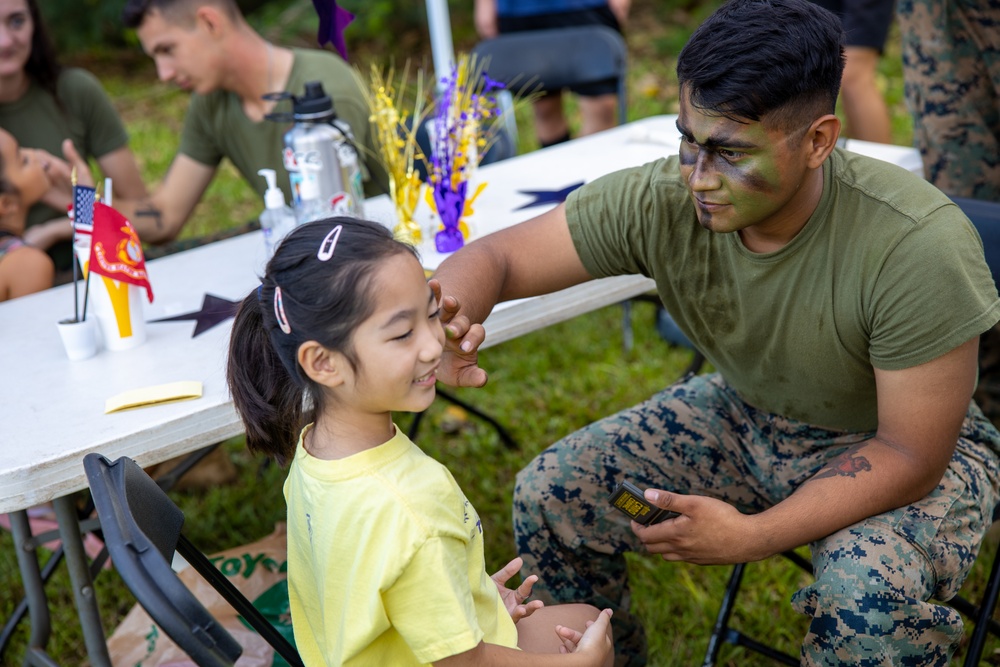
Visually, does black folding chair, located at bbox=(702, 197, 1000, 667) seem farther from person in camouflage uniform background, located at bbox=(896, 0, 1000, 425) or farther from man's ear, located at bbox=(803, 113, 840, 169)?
person in camouflage uniform background, located at bbox=(896, 0, 1000, 425)

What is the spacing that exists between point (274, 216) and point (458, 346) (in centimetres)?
80

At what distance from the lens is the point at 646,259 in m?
2.04

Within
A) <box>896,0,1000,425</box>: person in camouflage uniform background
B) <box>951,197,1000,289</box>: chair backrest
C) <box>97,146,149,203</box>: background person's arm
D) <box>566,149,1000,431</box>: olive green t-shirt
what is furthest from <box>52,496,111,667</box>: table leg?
<box>896,0,1000,425</box>: person in camouflage uniform background

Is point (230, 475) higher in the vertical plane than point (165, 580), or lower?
lower

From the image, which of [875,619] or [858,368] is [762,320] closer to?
[858,368]

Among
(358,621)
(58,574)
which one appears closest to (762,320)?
(358,621)

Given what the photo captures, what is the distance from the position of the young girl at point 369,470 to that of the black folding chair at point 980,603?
0.77 metres

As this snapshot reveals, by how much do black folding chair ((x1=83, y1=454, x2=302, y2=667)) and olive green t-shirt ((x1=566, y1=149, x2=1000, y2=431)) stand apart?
0.98 metres

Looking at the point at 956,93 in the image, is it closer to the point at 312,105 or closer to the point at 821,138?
the point at 821,138

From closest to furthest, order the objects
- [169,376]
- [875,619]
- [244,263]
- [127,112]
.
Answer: [875,619] → [169,376] → [244,263] → [127,112]

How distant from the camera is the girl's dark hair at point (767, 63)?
164 cm

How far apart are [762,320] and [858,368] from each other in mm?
195

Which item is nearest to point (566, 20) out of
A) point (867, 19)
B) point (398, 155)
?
point (867, 19)

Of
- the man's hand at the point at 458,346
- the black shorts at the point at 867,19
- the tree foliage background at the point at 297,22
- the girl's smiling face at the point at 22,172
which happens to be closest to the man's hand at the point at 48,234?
the girl's smiling face at the point at 22,172
